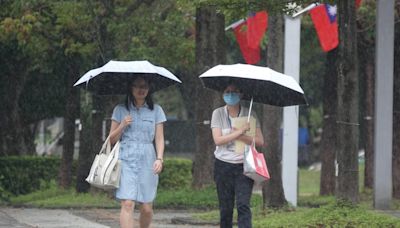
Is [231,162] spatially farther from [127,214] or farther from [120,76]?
[120,76]

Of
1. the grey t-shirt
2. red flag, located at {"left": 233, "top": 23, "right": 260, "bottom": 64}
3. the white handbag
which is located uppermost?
red flag, located at {"left": 233, "top": 23, "right": 260, "bottom": 64}

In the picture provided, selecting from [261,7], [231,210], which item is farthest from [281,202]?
[231,210]

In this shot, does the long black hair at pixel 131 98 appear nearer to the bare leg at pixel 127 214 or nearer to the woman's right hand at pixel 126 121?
the woman's right hand at pixel 126 121

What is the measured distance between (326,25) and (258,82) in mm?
8611

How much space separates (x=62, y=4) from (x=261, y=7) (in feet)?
24.8

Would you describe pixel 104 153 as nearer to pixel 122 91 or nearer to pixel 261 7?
pixel 122 91

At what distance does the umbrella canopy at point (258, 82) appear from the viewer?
9.67 meters

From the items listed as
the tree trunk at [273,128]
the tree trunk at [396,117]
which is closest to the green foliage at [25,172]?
the tree trunk at [396,117]

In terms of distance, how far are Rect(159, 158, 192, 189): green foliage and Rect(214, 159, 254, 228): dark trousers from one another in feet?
47.1

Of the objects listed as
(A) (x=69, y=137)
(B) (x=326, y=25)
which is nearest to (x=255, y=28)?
(B) (x=326, y=25)

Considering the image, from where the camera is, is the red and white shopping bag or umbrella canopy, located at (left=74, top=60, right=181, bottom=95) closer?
the red and white shopping bag

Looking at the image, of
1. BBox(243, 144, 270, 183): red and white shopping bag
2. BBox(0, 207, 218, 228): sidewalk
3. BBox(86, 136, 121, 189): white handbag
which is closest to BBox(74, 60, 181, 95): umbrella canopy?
BBox(86, 136, 121, 189): white handbag

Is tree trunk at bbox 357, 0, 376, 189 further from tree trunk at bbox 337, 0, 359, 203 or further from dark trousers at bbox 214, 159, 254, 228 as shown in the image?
dark trousers at bbox 214, 159, 254, 228

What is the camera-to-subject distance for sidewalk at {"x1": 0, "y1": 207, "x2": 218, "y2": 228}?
13.2 metres
